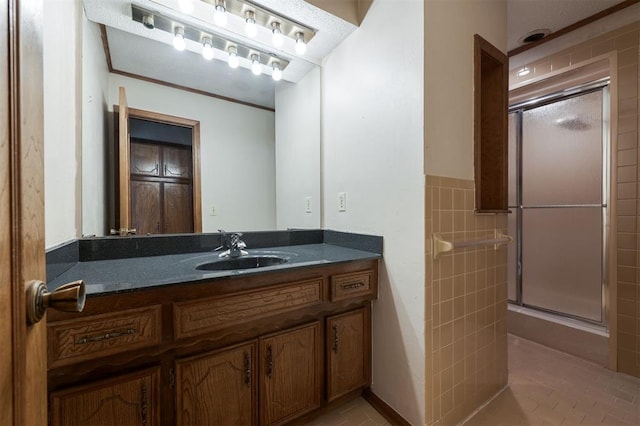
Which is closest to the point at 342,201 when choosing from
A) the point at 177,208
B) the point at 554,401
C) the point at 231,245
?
the point at 231,245

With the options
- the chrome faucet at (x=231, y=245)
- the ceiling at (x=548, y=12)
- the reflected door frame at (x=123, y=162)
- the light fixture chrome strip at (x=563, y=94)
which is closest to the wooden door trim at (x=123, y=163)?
the reflected door frame at (x=123, y=162)

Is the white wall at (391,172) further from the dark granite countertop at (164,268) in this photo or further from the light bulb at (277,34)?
the light bulb at (277,34)

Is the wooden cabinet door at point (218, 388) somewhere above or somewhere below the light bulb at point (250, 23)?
below

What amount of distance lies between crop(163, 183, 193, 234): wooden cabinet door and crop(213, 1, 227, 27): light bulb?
88 cm

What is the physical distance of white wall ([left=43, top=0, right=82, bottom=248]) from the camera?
3.02 feet

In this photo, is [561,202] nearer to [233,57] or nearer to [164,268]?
[233,57]

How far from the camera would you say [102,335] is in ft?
2.71

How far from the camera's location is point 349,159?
165 cm

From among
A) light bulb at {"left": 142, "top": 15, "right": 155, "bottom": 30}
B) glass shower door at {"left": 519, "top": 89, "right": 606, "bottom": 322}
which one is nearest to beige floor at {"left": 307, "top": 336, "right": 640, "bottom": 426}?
glass shower door at {"left": 519, "top": 89, "right": 606, "bottom": 322}

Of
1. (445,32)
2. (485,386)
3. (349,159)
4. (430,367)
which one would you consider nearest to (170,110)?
(349,159)

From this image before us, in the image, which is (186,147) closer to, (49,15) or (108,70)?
(108,70)

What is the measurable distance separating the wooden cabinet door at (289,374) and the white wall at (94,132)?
39.5 inches

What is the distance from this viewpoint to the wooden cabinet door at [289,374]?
1165 millimetres

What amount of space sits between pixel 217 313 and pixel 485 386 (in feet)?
4.98
